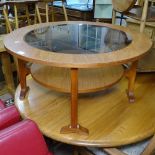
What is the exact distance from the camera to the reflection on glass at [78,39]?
1.18 meters

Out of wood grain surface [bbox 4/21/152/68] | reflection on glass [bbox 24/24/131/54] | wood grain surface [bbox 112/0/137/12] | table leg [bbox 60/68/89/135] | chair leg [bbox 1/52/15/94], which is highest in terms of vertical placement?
wood grain surface [bbox 112/0/137/12]

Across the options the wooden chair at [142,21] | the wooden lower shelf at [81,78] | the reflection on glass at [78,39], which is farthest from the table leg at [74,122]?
the wooden chair at [142,21]

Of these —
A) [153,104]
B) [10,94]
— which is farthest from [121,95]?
[10,94]

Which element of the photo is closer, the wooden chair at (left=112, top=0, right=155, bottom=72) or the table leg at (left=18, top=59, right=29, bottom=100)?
the table leg at (left=18, top=59, right=29, bottom=100)

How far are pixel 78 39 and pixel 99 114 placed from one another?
0.56m

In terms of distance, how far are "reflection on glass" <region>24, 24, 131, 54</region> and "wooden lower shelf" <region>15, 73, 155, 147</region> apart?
1.37 feet

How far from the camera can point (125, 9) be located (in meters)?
1.56

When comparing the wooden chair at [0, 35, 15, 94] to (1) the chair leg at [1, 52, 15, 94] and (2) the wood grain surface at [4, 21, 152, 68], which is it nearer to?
(1) the chair leg at [1, 52, 15, 94]

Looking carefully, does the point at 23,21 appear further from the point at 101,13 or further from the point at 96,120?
the point at 96,120

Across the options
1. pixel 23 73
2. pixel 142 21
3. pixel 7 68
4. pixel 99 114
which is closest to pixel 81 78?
pixel 99 114

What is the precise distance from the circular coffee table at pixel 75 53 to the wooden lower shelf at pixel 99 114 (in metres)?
0.06

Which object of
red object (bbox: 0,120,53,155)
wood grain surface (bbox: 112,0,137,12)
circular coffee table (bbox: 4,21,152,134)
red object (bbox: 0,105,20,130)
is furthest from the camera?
wood grain surface (bbox: 112,0,137,12)

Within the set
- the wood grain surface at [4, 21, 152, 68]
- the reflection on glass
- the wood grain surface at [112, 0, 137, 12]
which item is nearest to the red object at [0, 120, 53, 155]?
the wood grain surface at [4, 21, 152, 68]

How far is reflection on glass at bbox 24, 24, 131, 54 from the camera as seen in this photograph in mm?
1176
